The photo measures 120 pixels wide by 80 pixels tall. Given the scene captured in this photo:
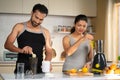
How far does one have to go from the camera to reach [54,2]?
5.05 metres

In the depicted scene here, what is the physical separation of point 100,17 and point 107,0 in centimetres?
47

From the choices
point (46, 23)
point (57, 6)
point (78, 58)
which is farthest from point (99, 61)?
point (46, 23)

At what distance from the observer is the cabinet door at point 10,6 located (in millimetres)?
4750

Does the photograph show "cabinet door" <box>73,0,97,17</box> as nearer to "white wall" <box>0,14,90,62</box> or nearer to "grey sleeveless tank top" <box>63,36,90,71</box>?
"white wall" <box>0,14,90,62</box>

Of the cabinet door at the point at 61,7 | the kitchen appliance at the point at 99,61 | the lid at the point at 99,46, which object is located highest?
the cabinet door at the point at 61,7

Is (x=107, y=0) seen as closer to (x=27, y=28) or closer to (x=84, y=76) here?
(x=27, y=28)

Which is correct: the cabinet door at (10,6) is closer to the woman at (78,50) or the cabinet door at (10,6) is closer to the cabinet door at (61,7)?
the cabinet door at (61,7)

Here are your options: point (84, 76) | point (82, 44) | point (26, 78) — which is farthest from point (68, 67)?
point (26, 78)

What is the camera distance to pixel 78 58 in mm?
2809

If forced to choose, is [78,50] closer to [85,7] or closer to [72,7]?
[72,7]

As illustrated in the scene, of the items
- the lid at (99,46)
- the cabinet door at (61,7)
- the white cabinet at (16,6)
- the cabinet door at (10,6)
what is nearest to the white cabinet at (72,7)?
the cabinet door at (61,7)

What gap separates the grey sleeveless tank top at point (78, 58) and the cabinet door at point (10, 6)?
2.29m

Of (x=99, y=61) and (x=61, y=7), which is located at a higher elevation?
(x=61, y=7)

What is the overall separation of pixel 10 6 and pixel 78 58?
245 cm
